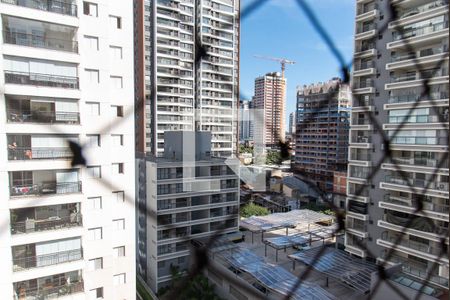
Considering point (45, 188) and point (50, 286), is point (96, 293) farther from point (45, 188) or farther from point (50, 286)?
point (45, 188)

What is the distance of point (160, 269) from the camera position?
4234mm

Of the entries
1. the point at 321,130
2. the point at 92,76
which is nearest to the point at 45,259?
the point at 92,76

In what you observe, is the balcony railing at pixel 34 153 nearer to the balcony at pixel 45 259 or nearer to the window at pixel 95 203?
the window at pixel 95 203

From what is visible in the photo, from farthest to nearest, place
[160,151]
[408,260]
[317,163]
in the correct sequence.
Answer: [160,151] → [408,260] → [317,163]

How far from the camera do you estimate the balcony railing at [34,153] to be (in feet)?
4.83

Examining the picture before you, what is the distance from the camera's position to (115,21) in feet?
5.51

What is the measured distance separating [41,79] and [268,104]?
124cm

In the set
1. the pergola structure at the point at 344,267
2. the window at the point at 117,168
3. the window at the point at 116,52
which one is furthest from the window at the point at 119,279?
→ the pergola structure at the point at 344,267

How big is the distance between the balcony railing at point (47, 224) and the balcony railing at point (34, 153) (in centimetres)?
39

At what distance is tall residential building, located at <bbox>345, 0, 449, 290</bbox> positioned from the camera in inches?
77.7

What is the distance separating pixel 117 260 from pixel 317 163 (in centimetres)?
157

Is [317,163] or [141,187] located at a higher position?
[317,163]

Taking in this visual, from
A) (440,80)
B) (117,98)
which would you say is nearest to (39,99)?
(117,98)

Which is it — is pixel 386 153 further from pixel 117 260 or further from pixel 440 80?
pixel 117 260
